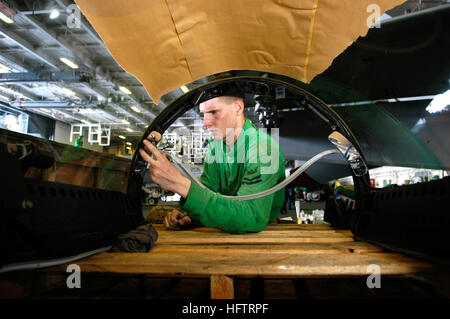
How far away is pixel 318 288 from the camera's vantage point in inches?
35.9

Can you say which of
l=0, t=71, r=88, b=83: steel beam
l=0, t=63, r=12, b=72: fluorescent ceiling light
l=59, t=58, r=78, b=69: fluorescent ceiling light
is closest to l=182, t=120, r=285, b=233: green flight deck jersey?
l=0, t=71, r=88, b=83: steel beam

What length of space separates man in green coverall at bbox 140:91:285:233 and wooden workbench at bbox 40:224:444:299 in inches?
6.9

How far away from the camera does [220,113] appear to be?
67.3 inches

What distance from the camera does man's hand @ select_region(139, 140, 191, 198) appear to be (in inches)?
42.6

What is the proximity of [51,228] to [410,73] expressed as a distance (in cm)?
418

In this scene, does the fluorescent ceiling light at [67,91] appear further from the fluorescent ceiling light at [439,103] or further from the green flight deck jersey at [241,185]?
the fluorescent ceiling light at [439,103]

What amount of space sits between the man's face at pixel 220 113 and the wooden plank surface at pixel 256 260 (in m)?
0.85

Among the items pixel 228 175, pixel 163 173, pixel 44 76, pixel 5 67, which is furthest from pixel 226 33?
pixel 5 67

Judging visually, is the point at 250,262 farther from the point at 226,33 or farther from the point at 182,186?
the point at 226,33

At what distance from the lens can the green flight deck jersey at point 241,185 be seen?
1169 millimetres

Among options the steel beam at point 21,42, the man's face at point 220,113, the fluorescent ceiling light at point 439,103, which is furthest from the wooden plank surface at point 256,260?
the steel beam at point 21,42

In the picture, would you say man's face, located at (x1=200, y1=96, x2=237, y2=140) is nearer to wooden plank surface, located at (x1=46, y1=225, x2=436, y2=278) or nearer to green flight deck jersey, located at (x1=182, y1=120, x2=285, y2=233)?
green flight deck jersey, located at (x1=182, y1=120, x2=285, y2=233)
